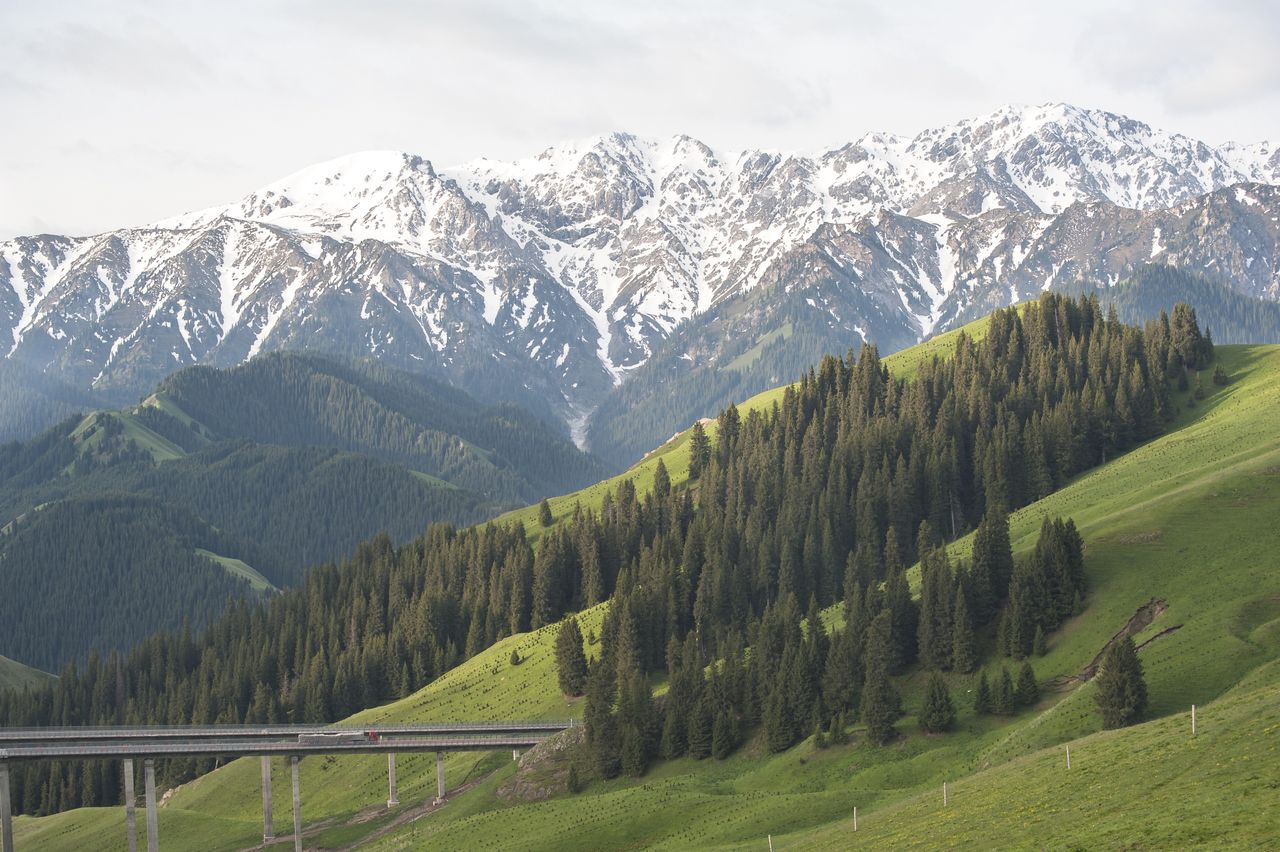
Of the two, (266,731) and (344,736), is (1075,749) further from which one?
(266,731)

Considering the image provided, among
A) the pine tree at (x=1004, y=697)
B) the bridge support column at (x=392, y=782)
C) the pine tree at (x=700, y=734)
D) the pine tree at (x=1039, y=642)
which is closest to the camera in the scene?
the pine tree at (x=1004, y=697)

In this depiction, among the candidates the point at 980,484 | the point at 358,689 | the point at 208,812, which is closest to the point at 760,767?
the point at 208,812

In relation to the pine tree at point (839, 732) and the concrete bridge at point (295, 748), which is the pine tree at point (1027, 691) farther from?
the concrete bridge at point (295, 748)

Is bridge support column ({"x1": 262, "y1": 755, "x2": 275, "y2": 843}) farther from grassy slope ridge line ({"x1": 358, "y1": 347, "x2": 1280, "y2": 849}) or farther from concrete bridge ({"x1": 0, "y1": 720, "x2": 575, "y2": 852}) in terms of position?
grassy slope ridge line ({"x1": 358, "y1": 347, "x2": 1280, "y2": 849})

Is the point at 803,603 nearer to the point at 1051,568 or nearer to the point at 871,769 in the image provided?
the point at 1051,568

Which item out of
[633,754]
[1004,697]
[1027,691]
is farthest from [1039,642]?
[633,754]

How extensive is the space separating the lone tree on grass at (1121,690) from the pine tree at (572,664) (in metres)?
73.5

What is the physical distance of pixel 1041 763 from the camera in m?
72.8

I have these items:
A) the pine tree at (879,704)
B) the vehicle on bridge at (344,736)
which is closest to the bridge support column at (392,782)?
the vehicle on bridge at (344,736)

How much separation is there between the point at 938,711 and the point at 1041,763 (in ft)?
97.0

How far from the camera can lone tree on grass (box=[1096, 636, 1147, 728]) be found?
274 feet

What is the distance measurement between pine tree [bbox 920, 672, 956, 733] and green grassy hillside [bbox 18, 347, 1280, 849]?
964 mm

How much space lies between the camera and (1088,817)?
5747 cm

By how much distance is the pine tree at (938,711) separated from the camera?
10194cm
